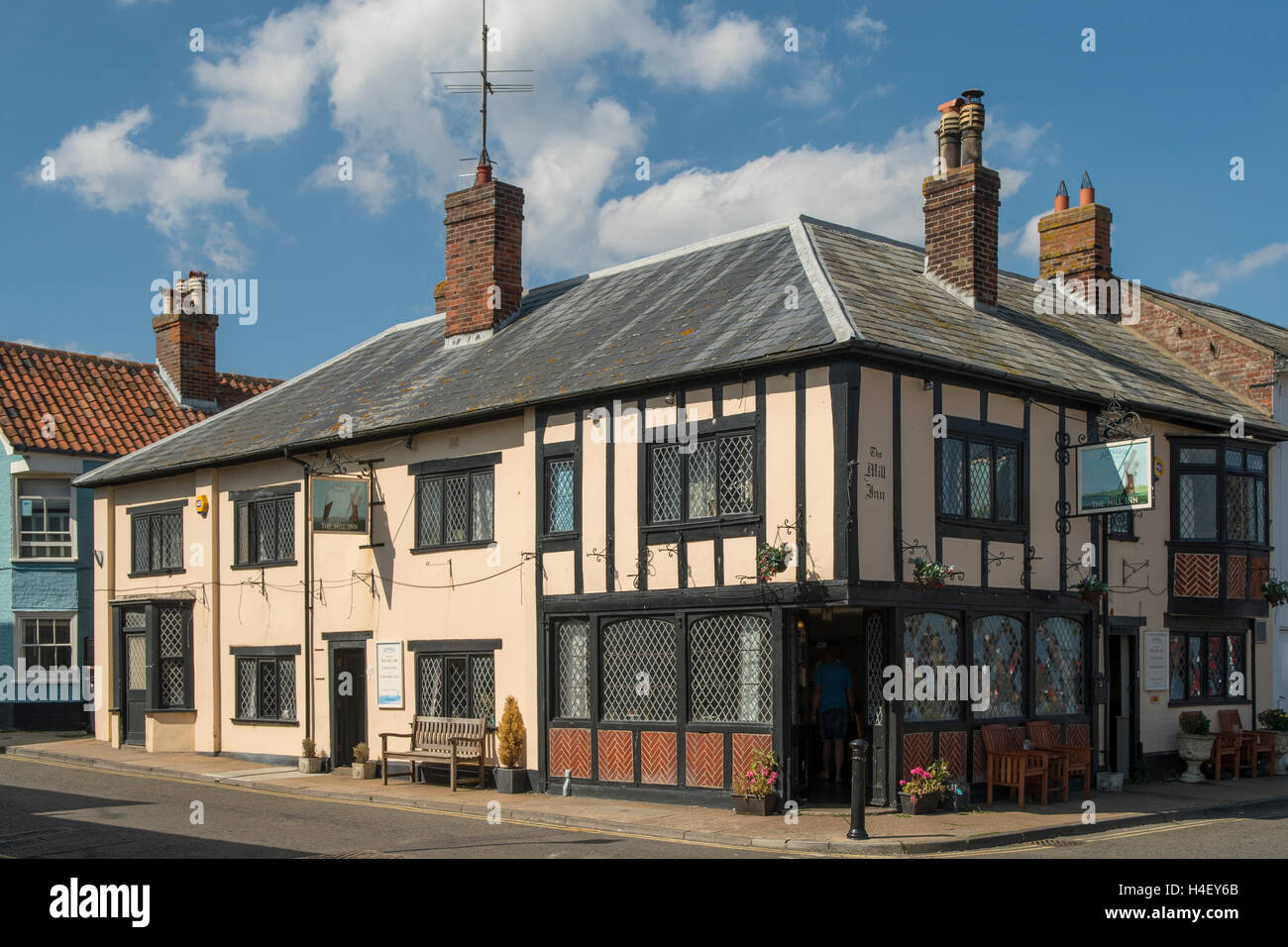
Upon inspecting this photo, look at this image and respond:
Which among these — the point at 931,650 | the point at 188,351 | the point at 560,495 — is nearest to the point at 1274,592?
the point at 931,650

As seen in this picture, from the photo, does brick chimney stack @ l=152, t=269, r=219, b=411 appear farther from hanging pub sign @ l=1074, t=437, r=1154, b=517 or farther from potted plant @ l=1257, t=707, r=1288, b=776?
potted plant @ l=1257, t=707, r=1288, b=776

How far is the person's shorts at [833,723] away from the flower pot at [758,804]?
157cm

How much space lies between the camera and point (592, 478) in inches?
724

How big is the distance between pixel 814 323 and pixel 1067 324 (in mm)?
8217

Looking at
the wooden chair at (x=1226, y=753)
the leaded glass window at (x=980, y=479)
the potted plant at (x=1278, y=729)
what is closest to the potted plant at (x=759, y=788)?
the leaded glass window at (x=980, y=479)

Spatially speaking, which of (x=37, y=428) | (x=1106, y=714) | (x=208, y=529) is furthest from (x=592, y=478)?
(x=37, y=428)

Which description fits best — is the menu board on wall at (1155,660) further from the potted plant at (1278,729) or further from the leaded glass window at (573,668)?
the leaded glass window at (573,668)

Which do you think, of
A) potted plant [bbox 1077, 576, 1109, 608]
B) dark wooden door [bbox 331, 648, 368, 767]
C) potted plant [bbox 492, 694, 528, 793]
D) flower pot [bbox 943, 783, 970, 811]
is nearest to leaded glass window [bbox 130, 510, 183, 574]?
dark wooden door [bbox 331, 648, 368, 767]

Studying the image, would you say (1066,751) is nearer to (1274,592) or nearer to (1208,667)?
(1208,667)

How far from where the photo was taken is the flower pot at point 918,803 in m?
15.8

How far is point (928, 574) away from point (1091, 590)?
12.3ft

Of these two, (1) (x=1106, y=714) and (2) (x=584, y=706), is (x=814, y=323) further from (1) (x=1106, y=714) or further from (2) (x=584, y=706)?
(1) (x=1106, y=714)

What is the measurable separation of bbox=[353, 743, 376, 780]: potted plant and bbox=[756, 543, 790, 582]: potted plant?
7.85m
